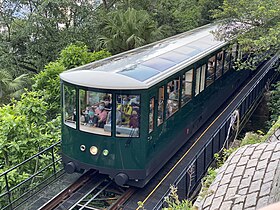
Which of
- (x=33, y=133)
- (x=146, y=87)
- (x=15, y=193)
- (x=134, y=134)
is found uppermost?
(x=146, y=87)

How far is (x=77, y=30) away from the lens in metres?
19.4

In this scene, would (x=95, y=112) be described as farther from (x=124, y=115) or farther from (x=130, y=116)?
(x=130, y=116)

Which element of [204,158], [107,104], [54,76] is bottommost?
[204,158]

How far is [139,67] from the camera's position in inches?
352

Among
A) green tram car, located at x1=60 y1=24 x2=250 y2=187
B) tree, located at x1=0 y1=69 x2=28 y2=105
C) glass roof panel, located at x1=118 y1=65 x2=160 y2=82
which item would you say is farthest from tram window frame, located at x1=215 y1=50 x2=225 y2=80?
tree, located at x1=0 y1=69 x2=28 y2=105

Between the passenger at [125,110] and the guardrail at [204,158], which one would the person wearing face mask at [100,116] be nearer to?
the passenger at [125,110]

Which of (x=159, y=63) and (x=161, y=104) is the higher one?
(x=159, y=63)

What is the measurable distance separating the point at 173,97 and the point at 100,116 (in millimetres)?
2150

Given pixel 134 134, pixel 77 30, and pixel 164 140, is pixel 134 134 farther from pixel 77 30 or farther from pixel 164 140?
pixel 77 30

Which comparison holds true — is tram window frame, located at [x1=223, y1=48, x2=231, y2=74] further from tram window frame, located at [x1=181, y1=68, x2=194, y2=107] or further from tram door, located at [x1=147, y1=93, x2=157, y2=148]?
tram door, located at [x1=147, y1=93, x2=157, y2=148]

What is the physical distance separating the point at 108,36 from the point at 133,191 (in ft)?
38.9

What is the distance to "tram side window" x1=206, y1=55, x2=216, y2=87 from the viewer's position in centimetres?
1245

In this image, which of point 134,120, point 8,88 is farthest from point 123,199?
point 8,88

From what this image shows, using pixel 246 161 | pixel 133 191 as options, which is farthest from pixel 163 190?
pixel 246 161
